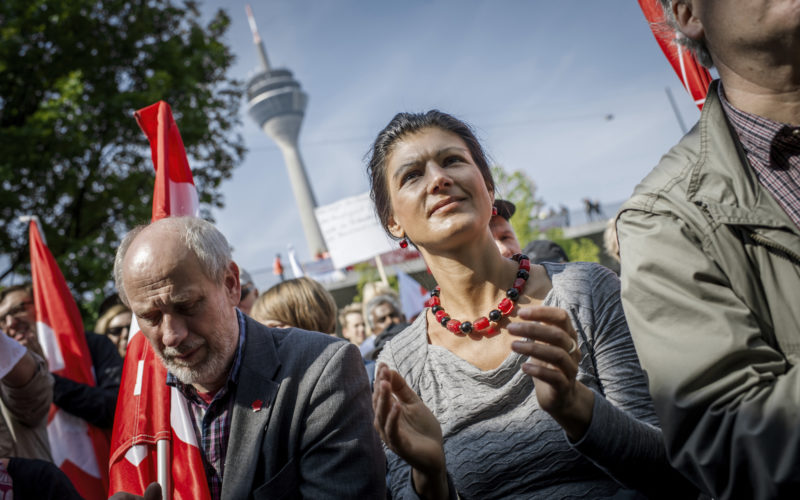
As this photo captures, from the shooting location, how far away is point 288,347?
2.67 metres

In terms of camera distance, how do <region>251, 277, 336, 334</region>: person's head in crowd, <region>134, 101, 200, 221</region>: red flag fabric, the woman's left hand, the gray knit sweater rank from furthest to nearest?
1. <region>251, 277, 336, 334</region>: person's head in crowd
2. <region>134, 101, 200, 221</region>: red flag fabric
3. the gray knit sweater
4. the woman's left hand

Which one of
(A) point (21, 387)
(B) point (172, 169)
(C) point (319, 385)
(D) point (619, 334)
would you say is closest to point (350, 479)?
(C) point (319, 385)

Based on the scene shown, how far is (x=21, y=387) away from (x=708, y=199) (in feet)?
12.8

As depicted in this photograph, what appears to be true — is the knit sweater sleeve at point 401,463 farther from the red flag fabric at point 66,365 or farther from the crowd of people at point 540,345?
the red flag fabric at point 66,365

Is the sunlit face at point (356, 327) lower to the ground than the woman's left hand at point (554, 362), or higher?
higher

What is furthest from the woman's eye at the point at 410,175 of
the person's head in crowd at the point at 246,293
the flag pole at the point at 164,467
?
the person's head in crowd at the point at 246,293

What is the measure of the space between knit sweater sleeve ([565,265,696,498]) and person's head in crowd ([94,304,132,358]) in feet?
13.5

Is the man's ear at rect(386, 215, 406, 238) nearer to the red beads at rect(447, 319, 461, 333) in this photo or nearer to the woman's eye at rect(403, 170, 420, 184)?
the woman's eye at rect(403, 170, 420, 184)

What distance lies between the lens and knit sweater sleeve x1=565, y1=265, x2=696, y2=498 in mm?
1677

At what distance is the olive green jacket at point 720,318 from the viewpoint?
1.23m

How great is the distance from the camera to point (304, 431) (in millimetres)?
2432

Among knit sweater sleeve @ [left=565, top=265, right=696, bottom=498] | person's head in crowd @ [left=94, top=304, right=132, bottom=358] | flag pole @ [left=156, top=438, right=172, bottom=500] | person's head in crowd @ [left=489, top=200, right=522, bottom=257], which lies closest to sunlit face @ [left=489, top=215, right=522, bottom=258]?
person's head in crowd @ [left=489, top=200, right=522, bottom=257]

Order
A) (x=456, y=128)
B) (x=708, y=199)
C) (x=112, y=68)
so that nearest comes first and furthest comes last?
(x=708, y=199), (x=456, y=128), (x=112, y=68)

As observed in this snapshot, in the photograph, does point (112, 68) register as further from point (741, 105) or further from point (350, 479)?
point (741, 105)
